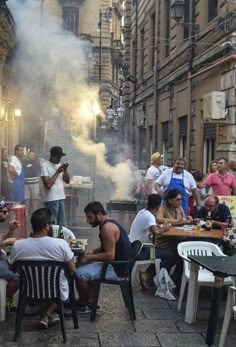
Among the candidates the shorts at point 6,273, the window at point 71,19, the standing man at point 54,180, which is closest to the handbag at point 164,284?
the shorts at point 6,273

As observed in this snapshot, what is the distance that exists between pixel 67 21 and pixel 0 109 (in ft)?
63.4

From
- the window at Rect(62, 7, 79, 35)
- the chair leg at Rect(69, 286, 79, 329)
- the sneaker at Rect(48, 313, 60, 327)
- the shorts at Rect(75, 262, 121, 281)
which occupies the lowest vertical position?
the sneaker at Rect(48, 313, 60, 327)

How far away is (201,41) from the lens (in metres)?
14.5

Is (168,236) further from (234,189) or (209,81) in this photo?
(209,81)

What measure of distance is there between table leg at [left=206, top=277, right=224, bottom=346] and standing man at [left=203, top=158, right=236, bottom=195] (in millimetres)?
4829

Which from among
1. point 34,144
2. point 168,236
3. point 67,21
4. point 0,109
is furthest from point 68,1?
point 168,236

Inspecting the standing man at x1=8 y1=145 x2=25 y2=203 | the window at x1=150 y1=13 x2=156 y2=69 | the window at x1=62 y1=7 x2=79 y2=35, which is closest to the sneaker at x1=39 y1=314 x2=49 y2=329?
the standing man at x1=8 y1=145 x2=25 y2=203

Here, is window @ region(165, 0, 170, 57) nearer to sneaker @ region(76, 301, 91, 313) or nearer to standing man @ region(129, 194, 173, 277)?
standing man @ region(129, 194, 173, 277)

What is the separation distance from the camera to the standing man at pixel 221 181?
938cm

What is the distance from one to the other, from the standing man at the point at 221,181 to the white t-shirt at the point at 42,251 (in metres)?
5.07

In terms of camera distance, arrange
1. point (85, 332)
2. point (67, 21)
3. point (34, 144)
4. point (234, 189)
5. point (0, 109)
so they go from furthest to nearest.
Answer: point (67, 21)
point (34, 144)
point (0, 109)
point (234, 189)
point (85, 332)

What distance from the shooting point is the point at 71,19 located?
31906 mm

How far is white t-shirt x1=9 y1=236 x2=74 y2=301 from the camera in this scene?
477 cm

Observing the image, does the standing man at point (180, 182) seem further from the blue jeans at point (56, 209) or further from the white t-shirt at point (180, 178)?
the blue jeans at point (56, 209)
